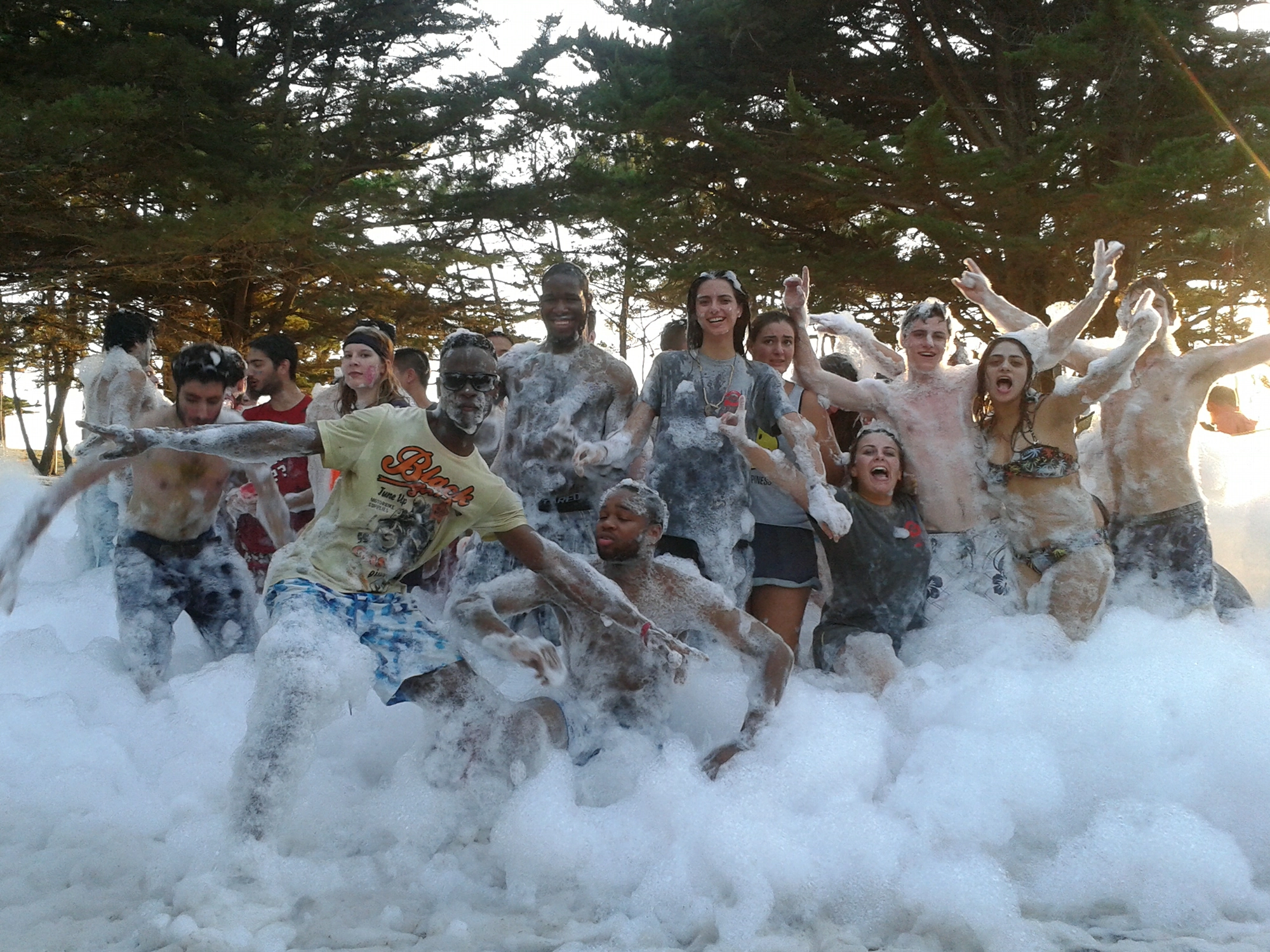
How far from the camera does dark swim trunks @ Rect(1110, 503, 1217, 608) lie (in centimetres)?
447

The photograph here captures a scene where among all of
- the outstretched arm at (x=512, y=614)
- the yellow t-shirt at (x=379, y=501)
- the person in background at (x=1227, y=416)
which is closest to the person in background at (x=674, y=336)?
the outstretched arm at (x=512, y=614)

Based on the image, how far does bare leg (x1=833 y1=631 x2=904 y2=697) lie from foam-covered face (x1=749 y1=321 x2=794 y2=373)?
1236 millimetres

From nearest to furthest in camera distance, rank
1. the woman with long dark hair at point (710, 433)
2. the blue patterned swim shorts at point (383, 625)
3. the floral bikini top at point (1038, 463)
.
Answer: the blue patterned swim shorts at point (383, 625), the woman with long dark hair at point (710, 433), the floral bikini top at point (1038, 463)

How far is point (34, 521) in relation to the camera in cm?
299

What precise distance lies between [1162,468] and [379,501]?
328cm

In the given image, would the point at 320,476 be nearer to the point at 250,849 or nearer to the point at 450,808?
the point at 450,808

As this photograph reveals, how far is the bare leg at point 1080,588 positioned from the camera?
418 cm

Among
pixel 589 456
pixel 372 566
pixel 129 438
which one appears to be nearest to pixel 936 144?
pixel 589 456

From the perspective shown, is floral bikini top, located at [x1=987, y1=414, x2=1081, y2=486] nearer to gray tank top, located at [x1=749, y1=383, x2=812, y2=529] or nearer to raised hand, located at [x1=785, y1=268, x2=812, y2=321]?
gray tank top, located at [x1=749, y1=383, x2=812, y2=529]

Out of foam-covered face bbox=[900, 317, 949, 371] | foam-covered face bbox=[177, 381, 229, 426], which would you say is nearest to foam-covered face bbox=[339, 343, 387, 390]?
foam-covered face bbox=[177, 381, 229, 426]

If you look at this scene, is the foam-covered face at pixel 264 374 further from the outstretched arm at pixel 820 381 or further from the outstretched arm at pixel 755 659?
the outstretched arm at pixel 755 659

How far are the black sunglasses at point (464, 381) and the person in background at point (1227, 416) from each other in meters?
5.29

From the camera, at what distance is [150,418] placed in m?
4.26

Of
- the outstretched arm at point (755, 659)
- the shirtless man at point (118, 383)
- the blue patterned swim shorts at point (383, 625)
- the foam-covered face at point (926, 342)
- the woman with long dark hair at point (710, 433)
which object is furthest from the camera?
the shirtless man at point (118, 383)
